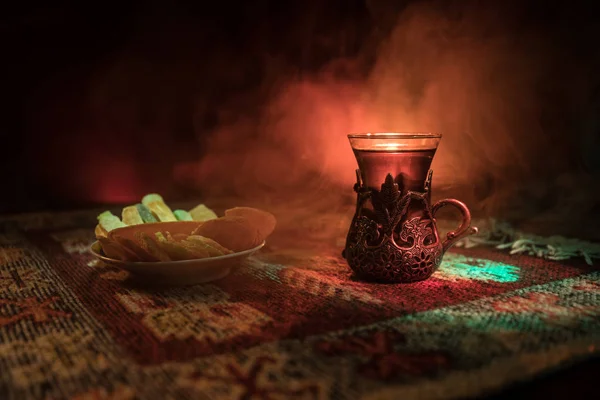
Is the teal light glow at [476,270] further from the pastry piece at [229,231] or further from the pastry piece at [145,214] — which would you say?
the pastry piece at [145,214]

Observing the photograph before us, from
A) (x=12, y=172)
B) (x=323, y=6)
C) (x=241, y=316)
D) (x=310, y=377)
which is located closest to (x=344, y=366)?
(x=310, y=377)

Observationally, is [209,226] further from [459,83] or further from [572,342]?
[459,83]

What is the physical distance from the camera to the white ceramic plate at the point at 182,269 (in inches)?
34.0

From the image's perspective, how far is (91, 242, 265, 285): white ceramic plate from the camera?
86cm

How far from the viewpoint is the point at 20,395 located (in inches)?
22.1

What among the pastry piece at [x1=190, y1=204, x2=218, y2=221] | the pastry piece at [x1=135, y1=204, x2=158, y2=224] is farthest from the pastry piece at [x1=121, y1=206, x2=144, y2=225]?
the pastry piece at [x1=190, y1=204, x2=218, y2=221]

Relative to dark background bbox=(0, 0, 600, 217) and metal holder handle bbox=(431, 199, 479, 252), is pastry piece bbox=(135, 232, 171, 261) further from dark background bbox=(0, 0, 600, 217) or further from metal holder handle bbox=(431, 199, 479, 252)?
dark background bbox=(0, 0, 600, 217)

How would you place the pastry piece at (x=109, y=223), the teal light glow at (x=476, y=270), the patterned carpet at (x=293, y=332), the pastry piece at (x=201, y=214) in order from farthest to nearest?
the pastry piece at (x=201, y=214), the pastry piece at (x=109, y=223), the teal light glow at (x=476, y=270), the patterned carpet at (x=293, y=332)

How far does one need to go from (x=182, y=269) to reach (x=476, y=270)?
53cm

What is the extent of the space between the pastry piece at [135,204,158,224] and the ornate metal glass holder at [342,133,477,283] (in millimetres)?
449

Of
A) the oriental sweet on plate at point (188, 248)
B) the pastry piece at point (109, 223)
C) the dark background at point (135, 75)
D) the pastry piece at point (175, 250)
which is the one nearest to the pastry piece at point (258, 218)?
the oriental sweet on plate at point (188, 248)

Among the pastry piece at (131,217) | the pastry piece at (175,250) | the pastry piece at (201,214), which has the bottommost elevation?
the pastry piece at (175,250)

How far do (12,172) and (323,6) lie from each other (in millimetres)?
1186

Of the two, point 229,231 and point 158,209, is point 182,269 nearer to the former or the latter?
point 229,231
